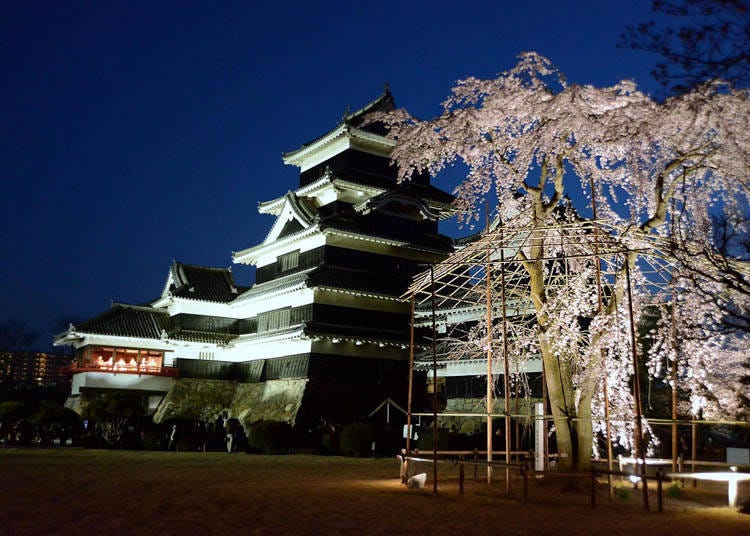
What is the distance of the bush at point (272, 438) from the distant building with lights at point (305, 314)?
3.00 metres

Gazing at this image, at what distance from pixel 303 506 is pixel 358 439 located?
13744mm

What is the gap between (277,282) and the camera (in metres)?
33.9

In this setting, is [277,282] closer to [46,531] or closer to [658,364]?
[658,364]

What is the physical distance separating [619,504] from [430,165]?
336 inches

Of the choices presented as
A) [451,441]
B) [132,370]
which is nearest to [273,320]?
[132,370]

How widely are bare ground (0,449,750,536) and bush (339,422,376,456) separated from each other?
7.56 metres

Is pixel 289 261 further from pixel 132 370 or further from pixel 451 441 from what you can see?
pixel 451 441

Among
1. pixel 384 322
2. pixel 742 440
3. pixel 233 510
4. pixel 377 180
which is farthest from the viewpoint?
pixel 377 180

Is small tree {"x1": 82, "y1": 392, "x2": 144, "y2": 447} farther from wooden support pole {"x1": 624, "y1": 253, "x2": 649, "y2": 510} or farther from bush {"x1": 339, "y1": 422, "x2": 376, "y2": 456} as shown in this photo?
wooden support pole {"x1": 624, "y1": 253, "x2": 649, "y2": 510}

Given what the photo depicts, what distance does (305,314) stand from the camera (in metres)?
31.5

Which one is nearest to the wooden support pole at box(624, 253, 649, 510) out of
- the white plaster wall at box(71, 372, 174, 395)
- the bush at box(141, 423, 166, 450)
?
the bush at box(141, 423, 166, 450)

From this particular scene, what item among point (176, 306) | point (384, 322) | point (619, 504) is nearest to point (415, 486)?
point (619, 504)

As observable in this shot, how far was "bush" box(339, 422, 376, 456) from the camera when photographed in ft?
80.7

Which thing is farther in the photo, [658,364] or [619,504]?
[658,364]
